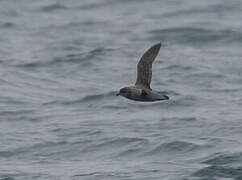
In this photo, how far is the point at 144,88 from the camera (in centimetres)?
1484

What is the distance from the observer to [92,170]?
17.9 metres

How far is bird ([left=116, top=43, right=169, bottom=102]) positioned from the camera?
14.5 m

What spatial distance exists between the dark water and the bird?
258 cm

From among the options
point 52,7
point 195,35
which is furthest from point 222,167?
point 52,7

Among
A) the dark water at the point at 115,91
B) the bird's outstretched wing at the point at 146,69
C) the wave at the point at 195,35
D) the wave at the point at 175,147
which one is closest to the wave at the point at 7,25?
the dark water at the point at 115,91

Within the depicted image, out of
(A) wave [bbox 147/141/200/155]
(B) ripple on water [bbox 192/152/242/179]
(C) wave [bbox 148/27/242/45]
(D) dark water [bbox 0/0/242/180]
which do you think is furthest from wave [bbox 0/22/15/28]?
(B) ripple on water [bbox 192/152/242/179]

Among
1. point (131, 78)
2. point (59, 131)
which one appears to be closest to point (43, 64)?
point (131, 78)

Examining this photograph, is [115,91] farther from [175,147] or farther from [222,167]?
[222,167]

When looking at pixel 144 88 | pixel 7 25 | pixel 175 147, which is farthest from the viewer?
pixel 7 25

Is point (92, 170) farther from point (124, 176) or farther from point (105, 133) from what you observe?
point (105, 133)

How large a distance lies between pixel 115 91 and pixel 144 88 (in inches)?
337

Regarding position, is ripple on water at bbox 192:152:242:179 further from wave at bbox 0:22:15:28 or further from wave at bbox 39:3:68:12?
wave at bbox 39:3:68:12

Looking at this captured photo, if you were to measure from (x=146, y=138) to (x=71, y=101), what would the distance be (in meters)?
3.33

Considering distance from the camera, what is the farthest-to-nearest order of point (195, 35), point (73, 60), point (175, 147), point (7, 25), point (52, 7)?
point (52, 7) < point (7, 25) < point (195, 35) < point (73, 60) < point (175, 147)
